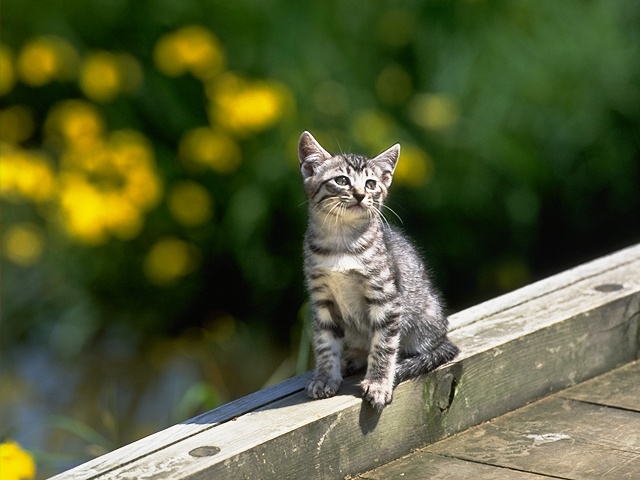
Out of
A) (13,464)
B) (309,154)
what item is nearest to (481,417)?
Answer: (309,154)

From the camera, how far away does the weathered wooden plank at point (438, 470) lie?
285 cm

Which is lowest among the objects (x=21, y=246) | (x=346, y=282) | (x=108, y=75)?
(x=21, y=246)

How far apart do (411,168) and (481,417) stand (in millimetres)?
3084

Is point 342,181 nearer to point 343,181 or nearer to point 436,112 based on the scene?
point 343,181

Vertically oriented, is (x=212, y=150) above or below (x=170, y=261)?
above

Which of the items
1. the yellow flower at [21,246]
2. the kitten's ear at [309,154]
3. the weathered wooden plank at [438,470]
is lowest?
the weathered wooden plank at [438,470]

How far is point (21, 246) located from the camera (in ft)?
21.8

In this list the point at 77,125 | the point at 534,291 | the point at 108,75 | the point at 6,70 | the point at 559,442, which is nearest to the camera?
the point at 559,442

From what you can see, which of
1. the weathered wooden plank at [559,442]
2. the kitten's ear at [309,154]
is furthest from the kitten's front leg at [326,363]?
the kitten's ear at [309,154]

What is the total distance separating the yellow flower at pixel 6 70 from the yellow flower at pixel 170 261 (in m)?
1.45

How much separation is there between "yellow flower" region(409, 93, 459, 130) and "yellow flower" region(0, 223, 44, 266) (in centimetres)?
221

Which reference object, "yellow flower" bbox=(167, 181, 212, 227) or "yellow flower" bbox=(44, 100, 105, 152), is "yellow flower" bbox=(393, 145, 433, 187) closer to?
"yellow flower" bbox=(167, 181, 212, 227)

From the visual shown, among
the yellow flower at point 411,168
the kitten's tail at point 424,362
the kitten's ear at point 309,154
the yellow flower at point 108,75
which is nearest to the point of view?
the kitten's tail at point 424,362

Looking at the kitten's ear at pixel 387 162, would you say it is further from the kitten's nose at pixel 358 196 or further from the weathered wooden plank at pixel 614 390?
the weathered wooden plank at pixel 614 390
